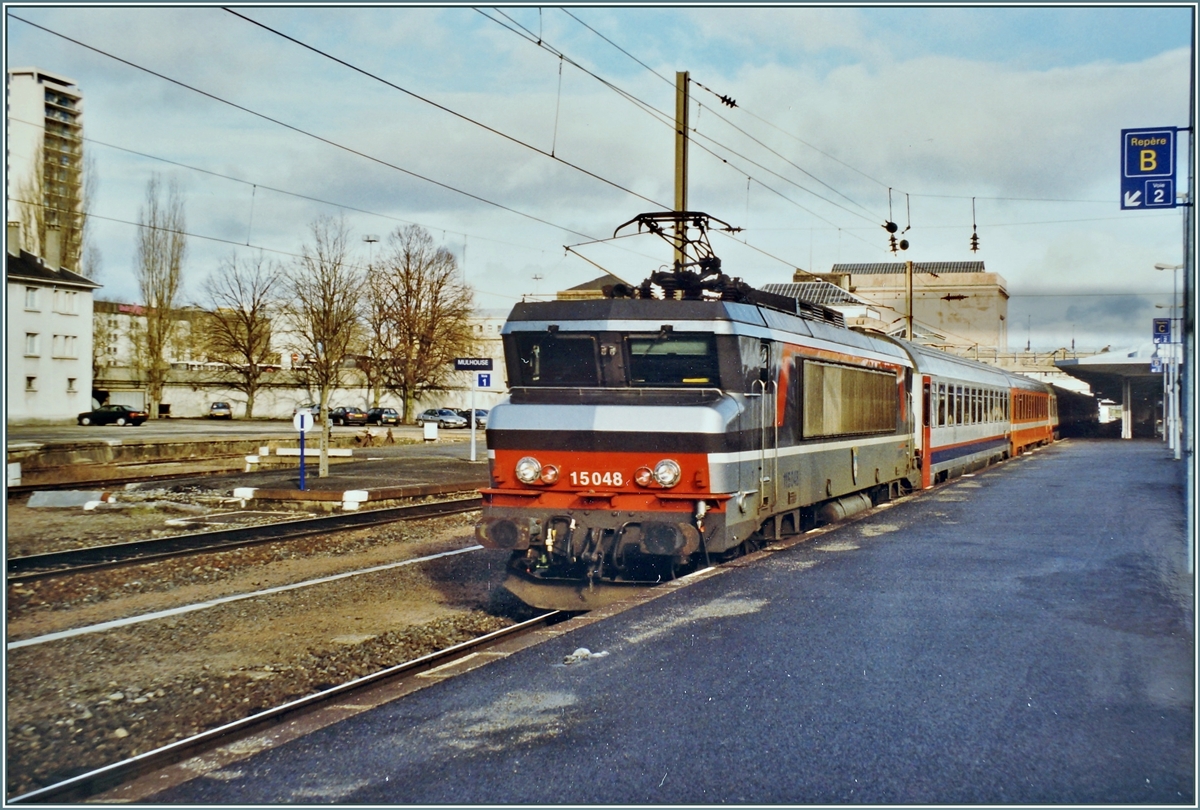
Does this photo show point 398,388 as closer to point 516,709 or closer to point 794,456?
point 794,456

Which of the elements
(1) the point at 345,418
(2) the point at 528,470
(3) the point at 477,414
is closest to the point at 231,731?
(2) the point at 528,470

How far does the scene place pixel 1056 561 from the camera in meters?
11.4

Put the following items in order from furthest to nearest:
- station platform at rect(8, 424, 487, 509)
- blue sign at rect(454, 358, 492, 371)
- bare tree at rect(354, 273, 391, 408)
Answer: bare tree at rect(354, 273, 391, 408) → blue sign at rect(454, 358, 492, 371) → station platform at rect(8, 424, 487, 509)

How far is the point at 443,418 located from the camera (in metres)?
66.4

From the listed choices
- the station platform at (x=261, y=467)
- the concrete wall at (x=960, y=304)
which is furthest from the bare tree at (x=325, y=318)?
the concrete wall at (x=960, y=304)

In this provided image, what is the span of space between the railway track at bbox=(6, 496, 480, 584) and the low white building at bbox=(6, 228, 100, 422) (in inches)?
714

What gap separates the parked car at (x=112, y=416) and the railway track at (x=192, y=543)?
32461mm

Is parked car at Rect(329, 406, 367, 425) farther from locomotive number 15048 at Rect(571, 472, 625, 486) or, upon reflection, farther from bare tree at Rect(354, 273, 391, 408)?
locomotive number 15048 at Rect(571, 472, 625, 486)

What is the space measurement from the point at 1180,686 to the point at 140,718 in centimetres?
711

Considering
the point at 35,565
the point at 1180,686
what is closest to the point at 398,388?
the point at 35,565

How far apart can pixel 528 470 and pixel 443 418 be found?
5724 cm

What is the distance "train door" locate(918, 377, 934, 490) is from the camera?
2055 centimetres

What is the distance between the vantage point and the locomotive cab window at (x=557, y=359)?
33.6ft

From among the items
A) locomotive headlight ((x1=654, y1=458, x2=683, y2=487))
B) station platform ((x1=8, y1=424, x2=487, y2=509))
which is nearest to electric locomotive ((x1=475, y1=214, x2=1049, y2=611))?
locomotive headlight ((x1=654, y1=458, x2=683, y2=487))
